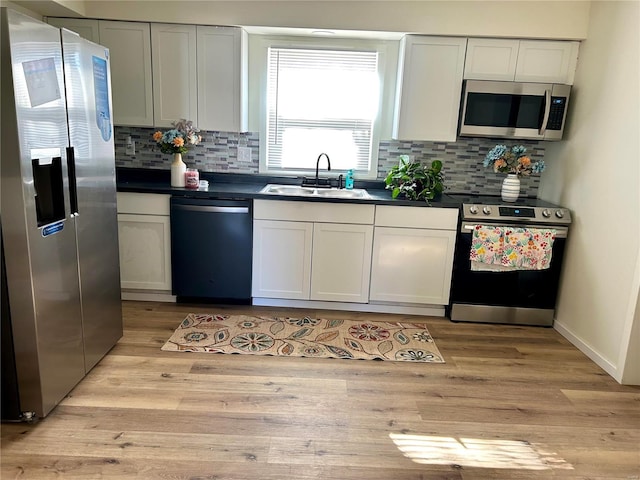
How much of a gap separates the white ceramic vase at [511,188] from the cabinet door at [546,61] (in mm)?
728

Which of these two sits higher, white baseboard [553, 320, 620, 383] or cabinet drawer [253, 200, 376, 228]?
cabinet drawer [253, 200, 376, 228]

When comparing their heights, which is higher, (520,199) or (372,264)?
(520,199)

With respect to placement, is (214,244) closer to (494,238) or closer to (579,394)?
(494,238)

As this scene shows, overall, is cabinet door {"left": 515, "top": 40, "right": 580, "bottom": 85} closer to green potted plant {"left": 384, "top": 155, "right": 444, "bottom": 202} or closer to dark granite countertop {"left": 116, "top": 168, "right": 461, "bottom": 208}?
green potted plant {"left": 384, "top": 155, "right": 444, "bottom": 202}

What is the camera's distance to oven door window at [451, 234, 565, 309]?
3.47 metres

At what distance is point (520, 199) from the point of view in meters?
3.86

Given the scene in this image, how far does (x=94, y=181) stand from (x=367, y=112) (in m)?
2.28

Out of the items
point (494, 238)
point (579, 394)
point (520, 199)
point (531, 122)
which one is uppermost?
point (531, 122)

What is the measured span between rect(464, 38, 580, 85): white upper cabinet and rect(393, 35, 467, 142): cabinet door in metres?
0.11

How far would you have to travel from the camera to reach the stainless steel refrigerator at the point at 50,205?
188 centimetres

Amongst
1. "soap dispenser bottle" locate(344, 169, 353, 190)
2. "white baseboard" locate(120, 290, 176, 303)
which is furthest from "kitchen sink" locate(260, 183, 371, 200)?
"white baseboard" locate(120, 290, 176, 303)

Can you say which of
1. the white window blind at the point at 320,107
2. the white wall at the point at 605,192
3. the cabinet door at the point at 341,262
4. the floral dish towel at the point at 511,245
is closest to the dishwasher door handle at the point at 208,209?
the cabinet door at the point at 341,262

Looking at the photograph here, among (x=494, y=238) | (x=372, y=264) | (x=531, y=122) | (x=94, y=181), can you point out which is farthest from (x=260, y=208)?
(x=531, y=122)

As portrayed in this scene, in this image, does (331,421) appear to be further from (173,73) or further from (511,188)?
(173,73)
